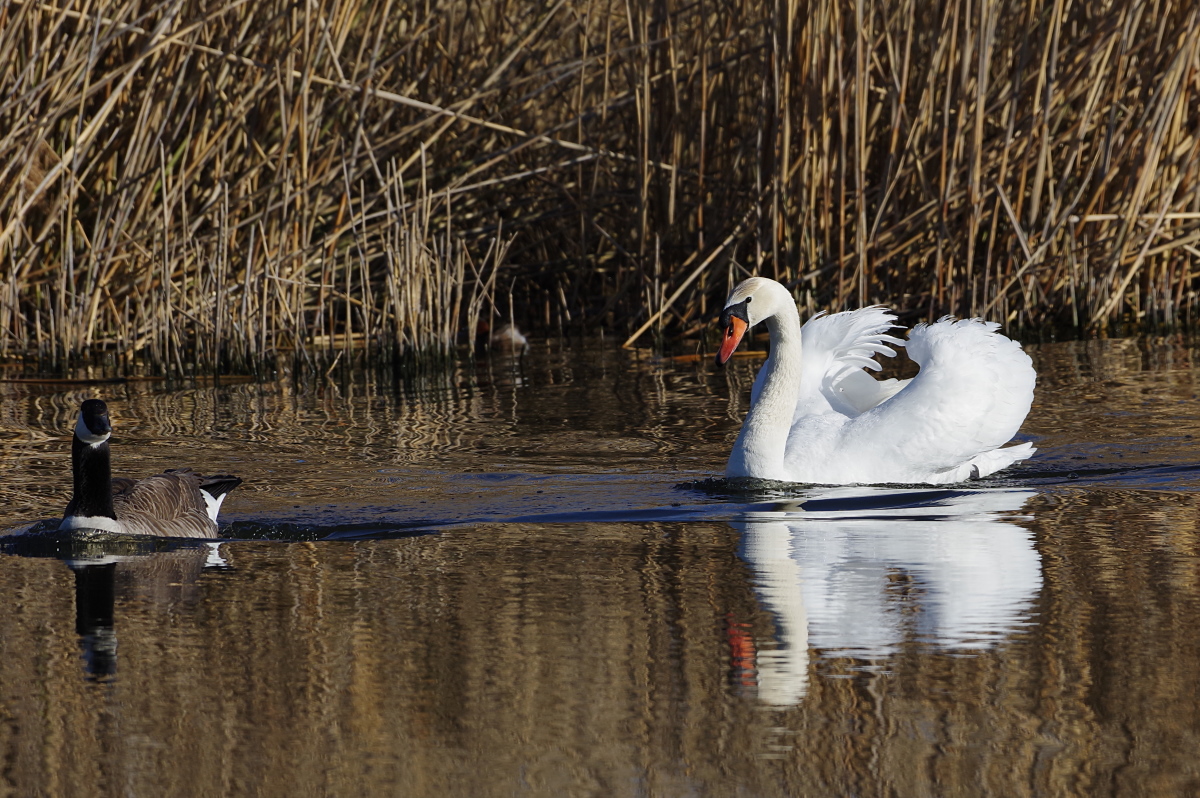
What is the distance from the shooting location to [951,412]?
6.92 m

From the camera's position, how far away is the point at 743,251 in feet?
40.1

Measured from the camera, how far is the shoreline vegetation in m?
10.6

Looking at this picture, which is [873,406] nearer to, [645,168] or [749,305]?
[749,305]

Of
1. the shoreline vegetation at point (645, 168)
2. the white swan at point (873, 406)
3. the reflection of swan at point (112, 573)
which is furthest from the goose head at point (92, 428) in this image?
the shoreline vegetation at point (645, 168)

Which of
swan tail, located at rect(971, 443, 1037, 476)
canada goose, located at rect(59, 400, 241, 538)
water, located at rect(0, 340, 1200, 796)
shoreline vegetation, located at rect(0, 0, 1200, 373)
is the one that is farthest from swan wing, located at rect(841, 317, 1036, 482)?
shoreline vegetation, located at rect(0, 0, 1200, 373)

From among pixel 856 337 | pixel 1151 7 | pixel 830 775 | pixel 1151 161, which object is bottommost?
pixel 830 775

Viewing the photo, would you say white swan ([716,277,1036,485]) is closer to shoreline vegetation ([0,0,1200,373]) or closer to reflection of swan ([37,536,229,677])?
reflection of swan ([37,536,229,677])

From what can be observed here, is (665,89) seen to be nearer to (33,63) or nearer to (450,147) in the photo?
(450,147)

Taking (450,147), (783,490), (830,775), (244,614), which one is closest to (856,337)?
(783,490)

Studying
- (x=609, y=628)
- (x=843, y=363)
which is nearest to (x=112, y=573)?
(x=609, y=628)

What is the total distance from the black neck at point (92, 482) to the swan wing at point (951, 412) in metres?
2.85

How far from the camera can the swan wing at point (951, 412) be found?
6.88 metres

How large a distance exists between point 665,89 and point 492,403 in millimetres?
3606

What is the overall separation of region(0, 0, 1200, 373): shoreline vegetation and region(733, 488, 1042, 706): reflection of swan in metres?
4.82
